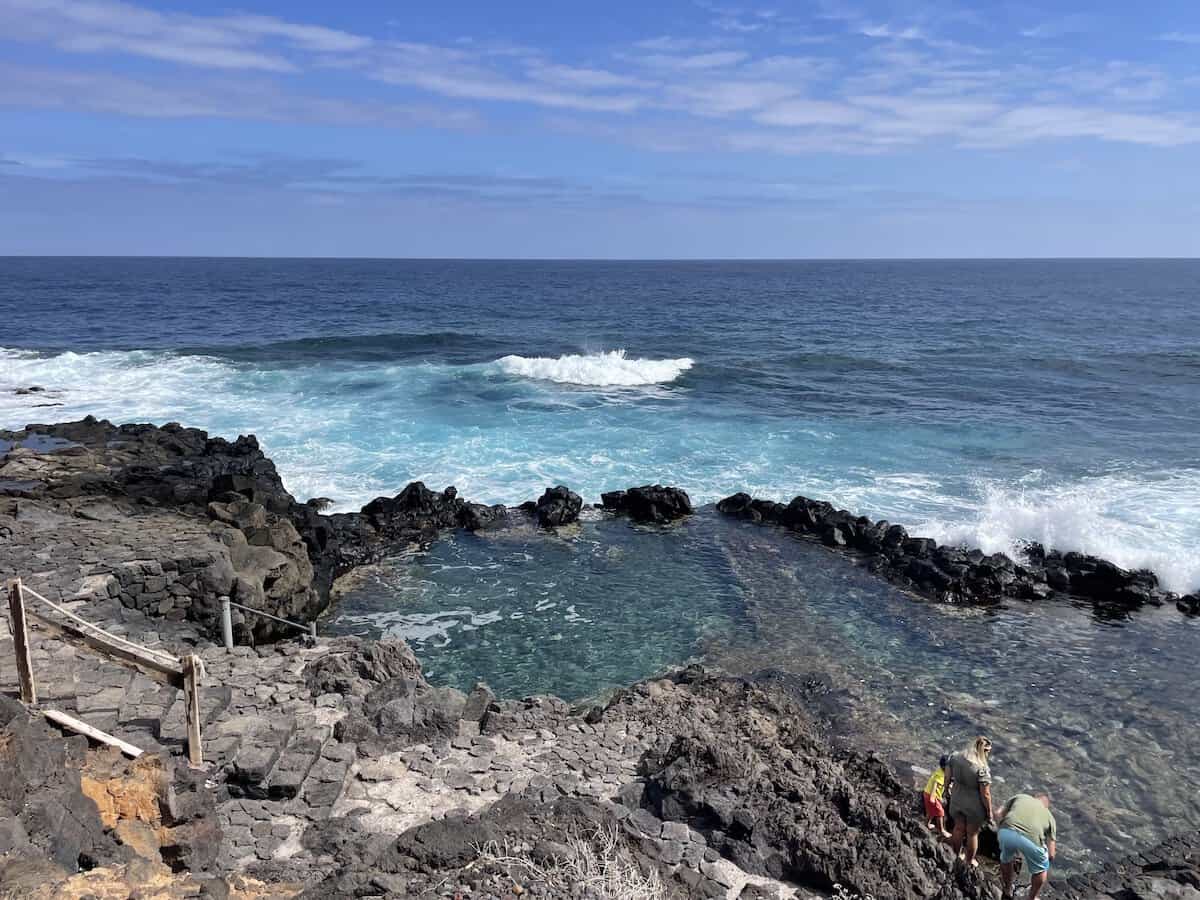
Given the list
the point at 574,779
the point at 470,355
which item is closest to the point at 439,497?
the point at 574,779

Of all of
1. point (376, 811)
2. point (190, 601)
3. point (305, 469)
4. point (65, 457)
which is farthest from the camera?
point (305, 469)

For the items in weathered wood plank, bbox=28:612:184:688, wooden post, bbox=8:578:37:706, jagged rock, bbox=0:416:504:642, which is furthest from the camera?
jagged rock, bbox=0:416:504:642

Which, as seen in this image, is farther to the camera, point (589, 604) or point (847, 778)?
point (589, 604)

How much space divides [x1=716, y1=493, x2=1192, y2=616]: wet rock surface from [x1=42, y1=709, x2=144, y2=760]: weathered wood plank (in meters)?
14.3

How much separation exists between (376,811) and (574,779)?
209 cm

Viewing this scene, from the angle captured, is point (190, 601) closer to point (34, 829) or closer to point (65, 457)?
point (34, 829)

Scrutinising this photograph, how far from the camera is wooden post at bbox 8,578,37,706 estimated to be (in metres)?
8.45

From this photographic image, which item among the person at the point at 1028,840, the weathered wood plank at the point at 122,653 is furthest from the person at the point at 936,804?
the weathered wood plank at the point at 122,653

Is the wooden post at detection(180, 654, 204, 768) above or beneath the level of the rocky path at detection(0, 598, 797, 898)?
above

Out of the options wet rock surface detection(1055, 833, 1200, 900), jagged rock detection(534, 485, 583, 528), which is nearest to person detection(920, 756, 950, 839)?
wet rock surface detection(1055, 833, 1200, 900)

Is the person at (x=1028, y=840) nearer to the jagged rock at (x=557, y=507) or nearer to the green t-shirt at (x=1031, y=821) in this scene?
the green t-shirt at (x=1031, y=821)

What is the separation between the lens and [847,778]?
9.93m

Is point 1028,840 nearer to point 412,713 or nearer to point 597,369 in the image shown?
point 412,713

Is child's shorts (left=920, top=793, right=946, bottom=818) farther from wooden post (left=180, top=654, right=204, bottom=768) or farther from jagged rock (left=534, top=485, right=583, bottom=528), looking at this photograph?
jagged rock (left=534, top=485, right=583, bottom=528)
